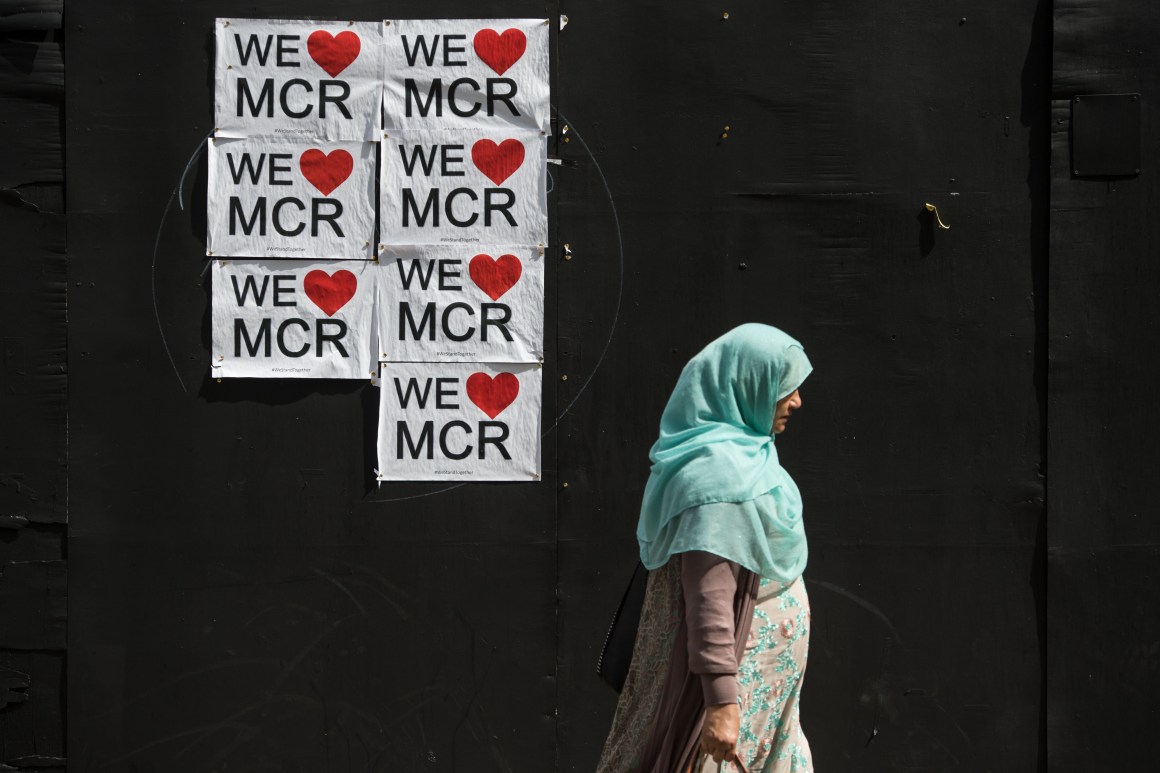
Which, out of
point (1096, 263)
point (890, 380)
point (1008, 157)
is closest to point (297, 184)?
point (890, 380)

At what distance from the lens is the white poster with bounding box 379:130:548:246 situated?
456 cm

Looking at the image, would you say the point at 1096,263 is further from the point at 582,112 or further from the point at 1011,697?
the point at 582,112

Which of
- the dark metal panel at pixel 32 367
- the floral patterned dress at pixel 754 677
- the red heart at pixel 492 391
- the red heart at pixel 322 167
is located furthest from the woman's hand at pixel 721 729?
the dark metal panel at pixel 32 367

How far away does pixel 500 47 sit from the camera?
4531mm

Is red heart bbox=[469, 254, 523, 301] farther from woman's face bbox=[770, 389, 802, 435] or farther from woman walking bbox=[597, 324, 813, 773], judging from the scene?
woman's face bbox=[770, 389, 802, 435]

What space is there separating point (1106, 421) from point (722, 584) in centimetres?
230

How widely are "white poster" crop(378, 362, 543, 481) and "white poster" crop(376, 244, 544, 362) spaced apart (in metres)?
0.05

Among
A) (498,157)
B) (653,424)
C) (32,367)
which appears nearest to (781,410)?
(653,424)

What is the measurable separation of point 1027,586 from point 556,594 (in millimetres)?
1787

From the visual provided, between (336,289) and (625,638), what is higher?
(336,289)

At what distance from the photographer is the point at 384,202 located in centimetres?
457

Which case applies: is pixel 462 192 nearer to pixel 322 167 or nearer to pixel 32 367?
pixel 322 167

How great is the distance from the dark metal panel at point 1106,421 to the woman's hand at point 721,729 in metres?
2.14

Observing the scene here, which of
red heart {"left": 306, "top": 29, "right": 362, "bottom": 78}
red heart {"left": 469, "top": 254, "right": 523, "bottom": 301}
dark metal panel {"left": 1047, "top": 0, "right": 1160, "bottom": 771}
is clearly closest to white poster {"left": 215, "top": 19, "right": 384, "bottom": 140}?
red heart {"left": 306, "top": 29, "right": 362, "bottom": 78}
